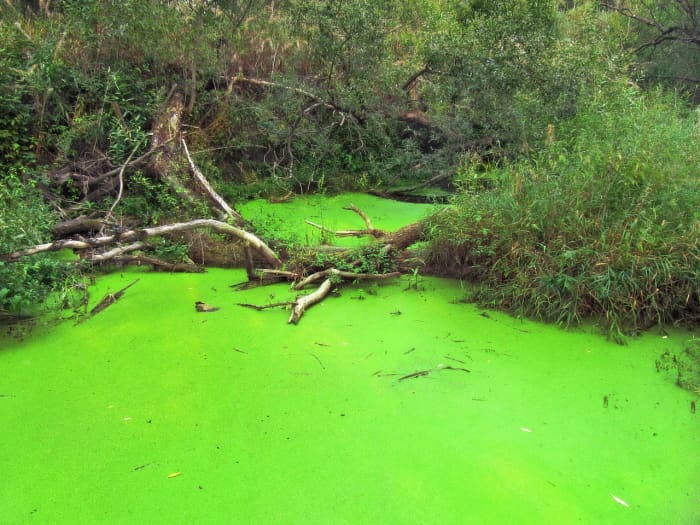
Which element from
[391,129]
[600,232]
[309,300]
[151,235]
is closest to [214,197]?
[151,235]

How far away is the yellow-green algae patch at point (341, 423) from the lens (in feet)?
5.32

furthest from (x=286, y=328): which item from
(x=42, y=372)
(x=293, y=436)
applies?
(x=42, y=372)

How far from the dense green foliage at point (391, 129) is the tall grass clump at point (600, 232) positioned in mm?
13

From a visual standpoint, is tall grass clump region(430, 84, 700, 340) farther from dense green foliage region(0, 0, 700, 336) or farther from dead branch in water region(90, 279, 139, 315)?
dead branch in water region(90, 279, 139, 315)

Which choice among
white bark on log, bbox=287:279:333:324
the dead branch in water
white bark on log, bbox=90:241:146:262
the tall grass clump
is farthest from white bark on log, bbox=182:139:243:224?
the tall grass clump

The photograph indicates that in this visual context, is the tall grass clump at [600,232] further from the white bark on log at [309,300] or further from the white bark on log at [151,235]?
the white bark on log at [151,235]

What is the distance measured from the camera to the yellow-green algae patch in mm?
1620

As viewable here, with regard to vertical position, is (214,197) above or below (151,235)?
below

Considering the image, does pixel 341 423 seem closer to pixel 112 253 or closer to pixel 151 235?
pixel 151 235

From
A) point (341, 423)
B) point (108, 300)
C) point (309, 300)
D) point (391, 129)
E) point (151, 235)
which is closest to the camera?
point (341, 423)

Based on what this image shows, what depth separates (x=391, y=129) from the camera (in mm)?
6555

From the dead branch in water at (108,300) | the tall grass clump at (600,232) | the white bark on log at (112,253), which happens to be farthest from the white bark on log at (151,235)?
the tall grass clump at (600,232)

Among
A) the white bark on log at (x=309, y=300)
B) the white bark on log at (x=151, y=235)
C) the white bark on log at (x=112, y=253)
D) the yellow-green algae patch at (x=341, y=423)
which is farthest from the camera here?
the white bark on log at (x=112, y=253)

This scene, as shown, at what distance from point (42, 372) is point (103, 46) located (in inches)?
149
